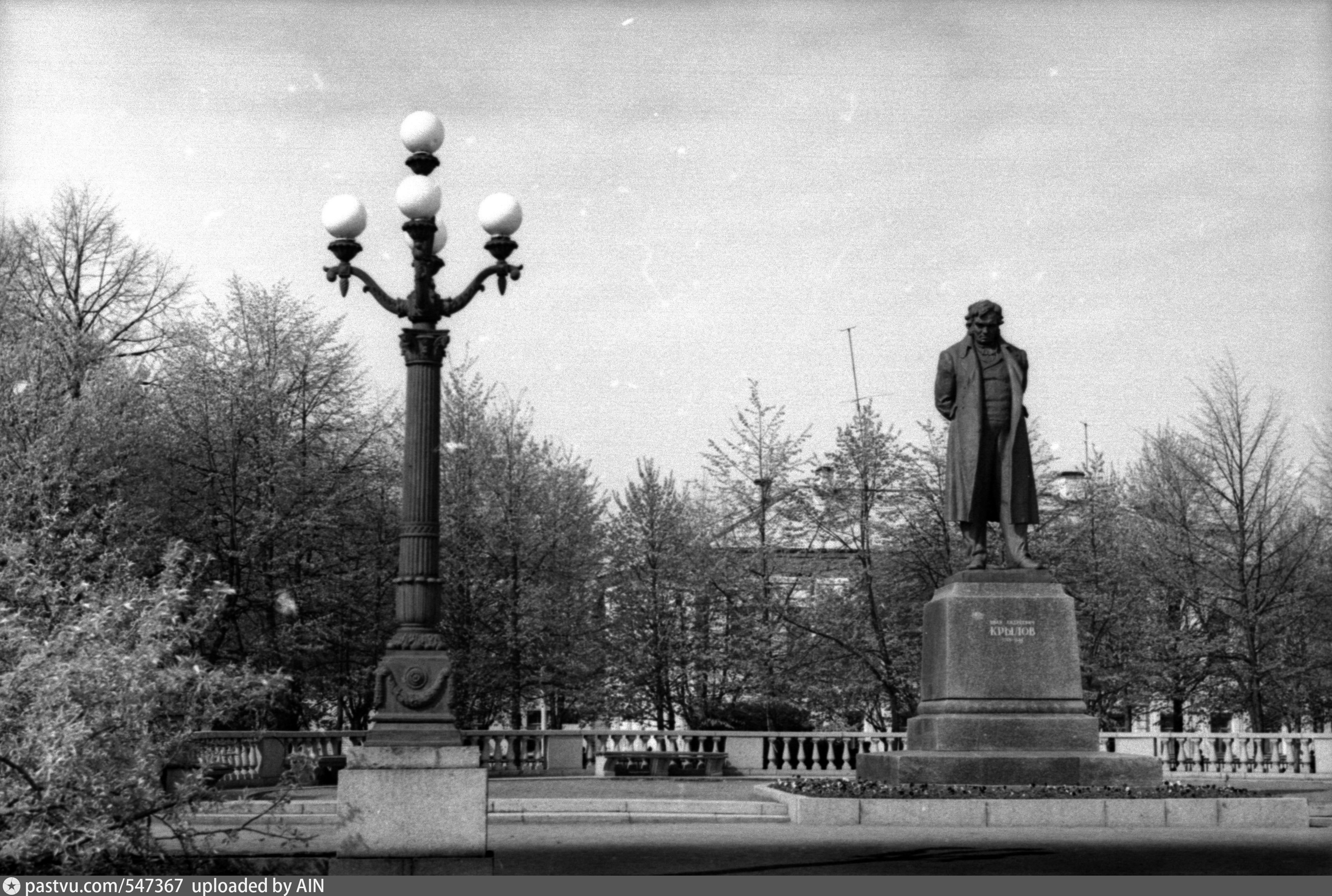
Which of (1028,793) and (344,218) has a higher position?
(344,218)

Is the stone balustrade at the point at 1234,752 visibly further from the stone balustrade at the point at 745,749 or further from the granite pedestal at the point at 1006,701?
the granite pedestal at the point at 1006,701

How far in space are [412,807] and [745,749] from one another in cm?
1641

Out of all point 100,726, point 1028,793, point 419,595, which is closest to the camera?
point 100,726

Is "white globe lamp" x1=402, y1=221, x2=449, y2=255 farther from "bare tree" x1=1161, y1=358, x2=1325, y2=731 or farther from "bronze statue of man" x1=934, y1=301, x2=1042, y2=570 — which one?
"bare tree" x1=1161, y1=358, x2=1325, y2=731

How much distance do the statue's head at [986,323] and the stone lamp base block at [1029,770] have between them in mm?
4831

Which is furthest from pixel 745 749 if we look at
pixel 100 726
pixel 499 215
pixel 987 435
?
pixel 100 726

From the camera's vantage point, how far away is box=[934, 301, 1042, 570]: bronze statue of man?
18031mm

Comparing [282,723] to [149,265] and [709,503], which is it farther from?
[709,503]

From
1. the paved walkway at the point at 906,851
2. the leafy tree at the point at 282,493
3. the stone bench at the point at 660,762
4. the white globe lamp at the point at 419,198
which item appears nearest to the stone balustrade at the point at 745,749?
the stone bench at the point at 660,762

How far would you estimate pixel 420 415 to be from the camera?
502 inches

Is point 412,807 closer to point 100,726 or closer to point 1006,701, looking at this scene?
point 100,726

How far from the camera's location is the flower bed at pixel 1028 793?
51.2ft

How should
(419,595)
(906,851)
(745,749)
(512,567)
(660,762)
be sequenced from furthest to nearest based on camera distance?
1. (512,567)
2. (745,749)
3. (660,762)
4. (906,851)
5. (419,595)
